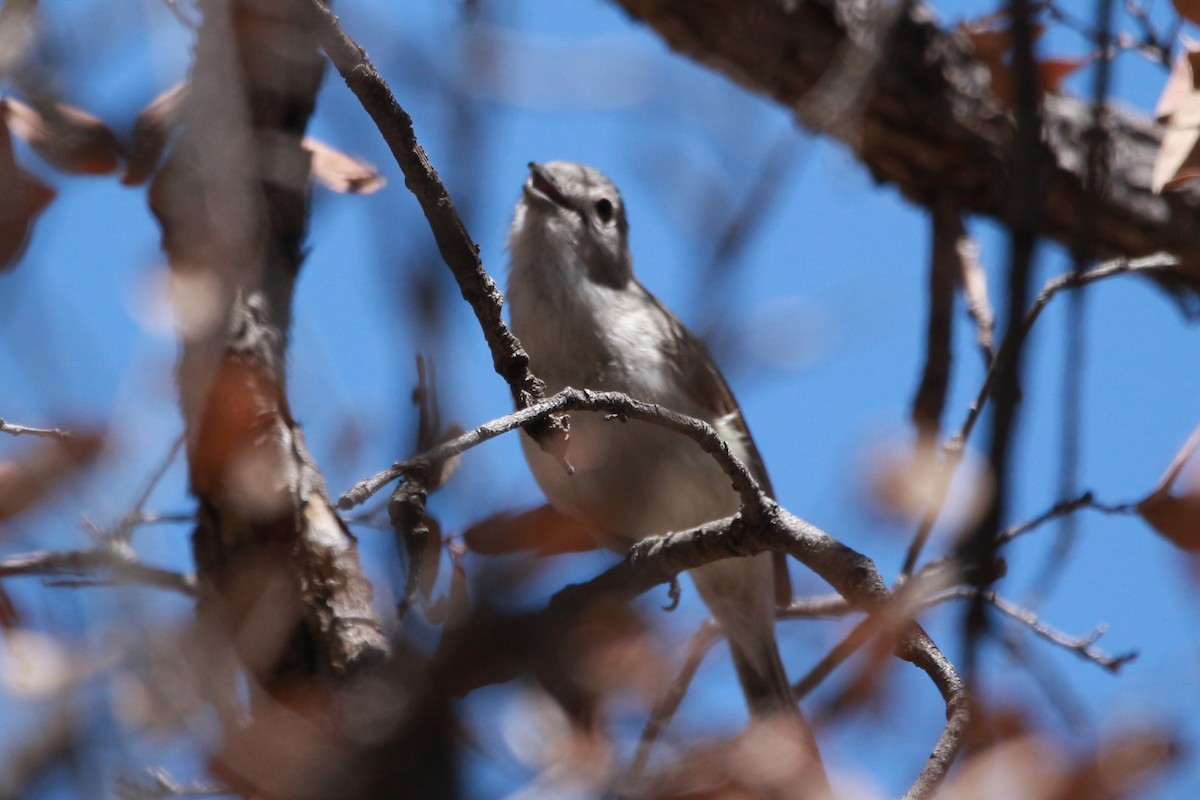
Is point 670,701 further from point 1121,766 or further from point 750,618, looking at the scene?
point 750,618

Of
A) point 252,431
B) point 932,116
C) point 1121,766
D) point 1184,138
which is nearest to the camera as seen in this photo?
point 1121,766

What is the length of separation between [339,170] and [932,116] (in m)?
2.90

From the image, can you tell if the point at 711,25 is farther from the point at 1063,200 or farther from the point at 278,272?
the point at 278,272

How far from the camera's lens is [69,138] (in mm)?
3125

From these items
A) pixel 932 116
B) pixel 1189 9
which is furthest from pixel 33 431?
pixel 932 116

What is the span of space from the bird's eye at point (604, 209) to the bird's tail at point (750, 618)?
1.52 metres

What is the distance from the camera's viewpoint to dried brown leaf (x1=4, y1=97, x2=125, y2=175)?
3.06 metres

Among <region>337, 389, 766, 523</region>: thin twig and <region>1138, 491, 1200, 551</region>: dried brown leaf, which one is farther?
<region>1138, 491, 1200, 551</region>: dried brown leaf

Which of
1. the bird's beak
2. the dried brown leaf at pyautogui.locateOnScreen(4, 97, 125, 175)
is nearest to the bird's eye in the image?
the bird's beak

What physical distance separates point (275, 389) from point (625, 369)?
132 centimetres

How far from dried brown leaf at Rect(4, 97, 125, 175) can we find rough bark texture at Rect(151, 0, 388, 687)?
15 cm

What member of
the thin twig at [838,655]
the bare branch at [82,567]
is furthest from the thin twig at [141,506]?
the thin twig at [838,655]

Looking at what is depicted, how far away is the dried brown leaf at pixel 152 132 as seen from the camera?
332 cm

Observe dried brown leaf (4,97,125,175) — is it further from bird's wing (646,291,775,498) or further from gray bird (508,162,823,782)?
bird's wing (646,291,775,498)
